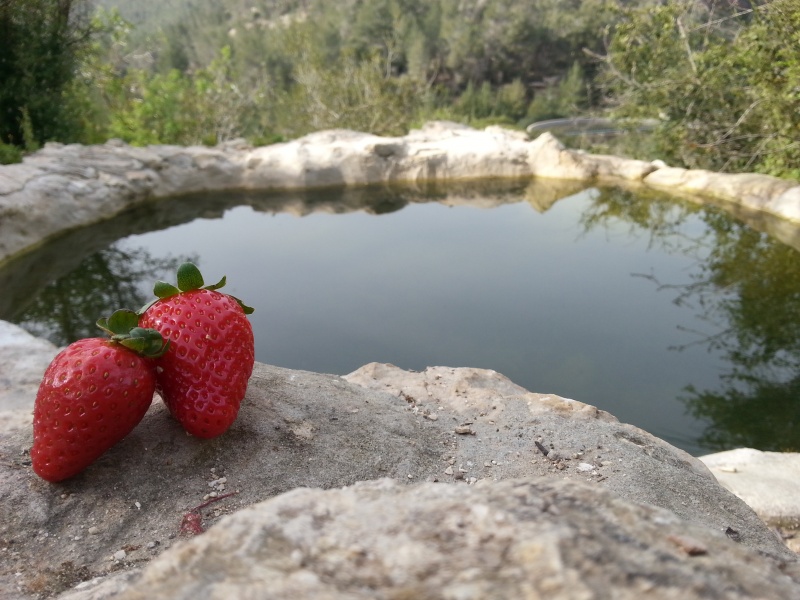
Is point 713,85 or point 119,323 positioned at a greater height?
point 713,85

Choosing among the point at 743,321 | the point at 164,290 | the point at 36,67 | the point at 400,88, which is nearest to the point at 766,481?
the point at 743,321

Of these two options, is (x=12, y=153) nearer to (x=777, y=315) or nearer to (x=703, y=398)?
(x=703, y=398)

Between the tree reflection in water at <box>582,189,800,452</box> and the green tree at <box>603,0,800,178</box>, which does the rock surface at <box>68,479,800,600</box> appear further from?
the green tree at <box>603,0,800,178</box>

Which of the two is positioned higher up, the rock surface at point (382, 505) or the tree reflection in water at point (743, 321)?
the rock surface at point (382, 505)

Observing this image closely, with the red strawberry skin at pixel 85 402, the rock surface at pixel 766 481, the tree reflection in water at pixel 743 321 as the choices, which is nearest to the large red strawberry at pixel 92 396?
the red strawberry skin at pixel 85 402

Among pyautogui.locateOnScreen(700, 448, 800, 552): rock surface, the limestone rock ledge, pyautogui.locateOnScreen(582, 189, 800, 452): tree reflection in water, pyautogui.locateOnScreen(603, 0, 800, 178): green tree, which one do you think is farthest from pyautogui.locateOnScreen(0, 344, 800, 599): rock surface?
pyautogui.locateOnScreen(603, 0, 800, 178): green tree

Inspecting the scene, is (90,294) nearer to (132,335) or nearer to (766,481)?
(132,335)

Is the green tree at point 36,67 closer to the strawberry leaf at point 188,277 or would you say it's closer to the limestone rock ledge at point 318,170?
the limestone rock ledge at point 318,170
